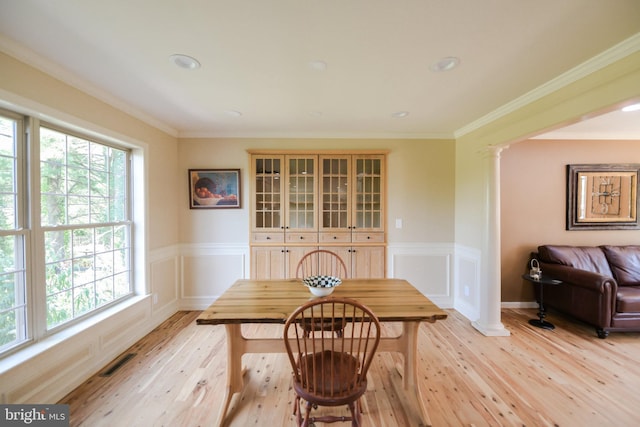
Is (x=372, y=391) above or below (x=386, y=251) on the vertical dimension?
below

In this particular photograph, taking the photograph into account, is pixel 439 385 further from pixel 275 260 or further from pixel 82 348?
pixel 82 348

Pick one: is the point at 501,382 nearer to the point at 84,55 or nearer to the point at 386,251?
the point at 386,251

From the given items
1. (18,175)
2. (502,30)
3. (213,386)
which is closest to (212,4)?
(502,30)

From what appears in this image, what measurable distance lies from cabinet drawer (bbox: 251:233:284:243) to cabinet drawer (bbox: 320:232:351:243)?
59cm

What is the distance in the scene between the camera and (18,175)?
1671mm

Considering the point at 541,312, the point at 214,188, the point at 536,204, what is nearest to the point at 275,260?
the point at 214,188

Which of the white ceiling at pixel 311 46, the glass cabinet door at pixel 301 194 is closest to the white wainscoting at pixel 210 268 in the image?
the glass cabinet door at pixel 301 194

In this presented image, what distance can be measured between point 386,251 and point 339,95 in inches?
85.1

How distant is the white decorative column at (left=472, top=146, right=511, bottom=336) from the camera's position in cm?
274

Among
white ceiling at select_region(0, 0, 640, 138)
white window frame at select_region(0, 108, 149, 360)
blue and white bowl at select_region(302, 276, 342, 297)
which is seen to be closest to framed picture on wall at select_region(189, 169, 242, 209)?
white ceiling at select_region(0, 0, 640, 138)

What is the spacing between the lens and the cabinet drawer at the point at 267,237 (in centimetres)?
337

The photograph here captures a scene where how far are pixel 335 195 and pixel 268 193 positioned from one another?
3.15 feet

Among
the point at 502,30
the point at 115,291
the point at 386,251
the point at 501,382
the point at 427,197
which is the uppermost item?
the point at 502,30

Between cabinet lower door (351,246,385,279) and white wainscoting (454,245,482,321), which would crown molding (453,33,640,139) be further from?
cabinet lower door (351,246,385,279)
